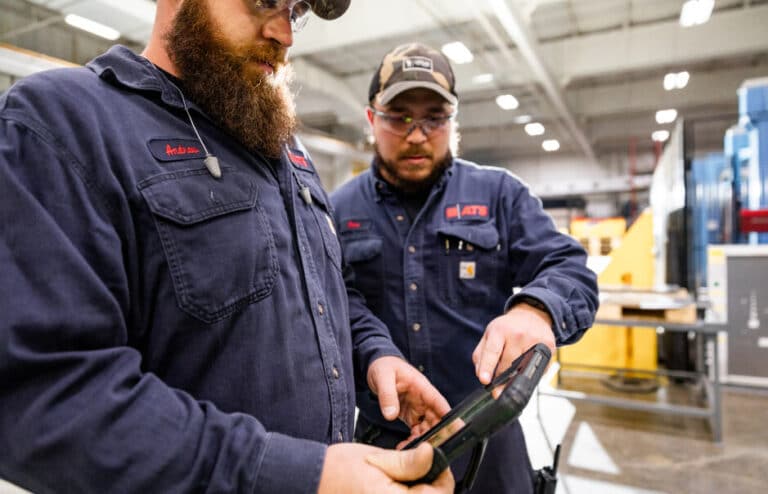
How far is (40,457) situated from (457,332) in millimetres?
1085

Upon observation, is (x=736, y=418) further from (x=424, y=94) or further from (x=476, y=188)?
(x=424, y=94)

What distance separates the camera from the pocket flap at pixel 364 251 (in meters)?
1.47

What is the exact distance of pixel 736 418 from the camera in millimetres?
3781

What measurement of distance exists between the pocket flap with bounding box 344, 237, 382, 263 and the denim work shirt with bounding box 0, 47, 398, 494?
0.55 m

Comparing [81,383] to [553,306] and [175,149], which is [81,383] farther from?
[553,306]

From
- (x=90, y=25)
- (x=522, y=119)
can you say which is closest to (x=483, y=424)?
(x=90, y=25)

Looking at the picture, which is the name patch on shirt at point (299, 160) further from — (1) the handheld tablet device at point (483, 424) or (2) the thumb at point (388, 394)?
(1) the handheld tablet device at point (483, 424)

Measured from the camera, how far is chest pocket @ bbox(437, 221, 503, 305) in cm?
143

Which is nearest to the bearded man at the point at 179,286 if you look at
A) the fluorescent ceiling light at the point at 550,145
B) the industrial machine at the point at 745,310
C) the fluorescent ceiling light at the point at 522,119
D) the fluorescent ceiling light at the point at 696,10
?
the industrial machine at the point at 745,310

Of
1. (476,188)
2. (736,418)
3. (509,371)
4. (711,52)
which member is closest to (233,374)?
(509,371)

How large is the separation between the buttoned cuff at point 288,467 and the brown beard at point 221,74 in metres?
0.52

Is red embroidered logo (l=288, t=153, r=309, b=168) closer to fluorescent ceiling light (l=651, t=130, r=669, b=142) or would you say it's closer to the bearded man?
the bearded man

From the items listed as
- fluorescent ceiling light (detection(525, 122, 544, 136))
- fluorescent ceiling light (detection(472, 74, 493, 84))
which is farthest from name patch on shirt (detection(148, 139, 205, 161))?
fluorescent ceiling light (detection(525, 122, 544, 136))

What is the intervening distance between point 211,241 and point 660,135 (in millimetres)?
→ 13276
